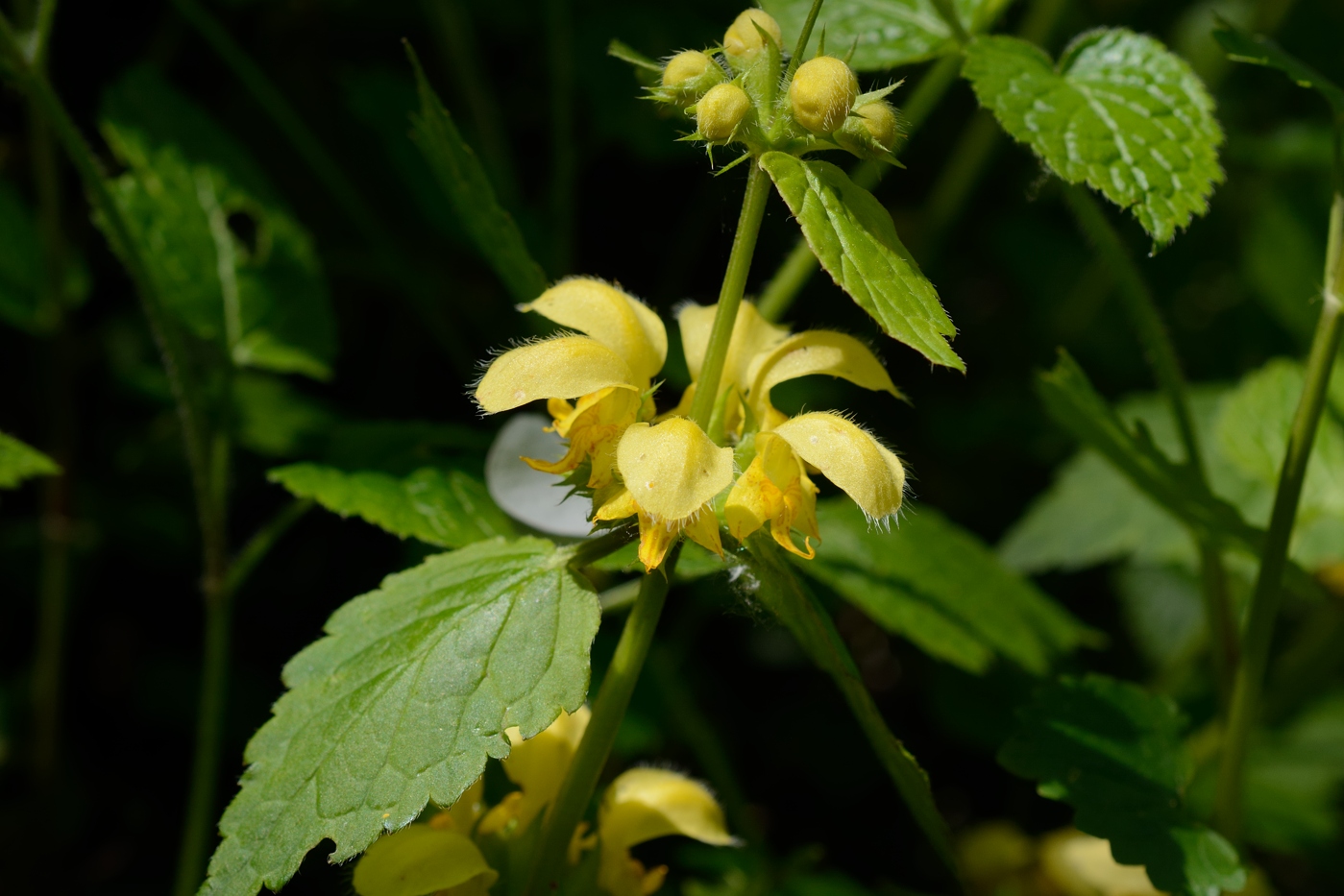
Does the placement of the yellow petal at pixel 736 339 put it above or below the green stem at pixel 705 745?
above

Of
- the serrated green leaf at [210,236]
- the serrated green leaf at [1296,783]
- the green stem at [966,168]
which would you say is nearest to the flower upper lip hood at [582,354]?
the serrated green leaf at [210,236]

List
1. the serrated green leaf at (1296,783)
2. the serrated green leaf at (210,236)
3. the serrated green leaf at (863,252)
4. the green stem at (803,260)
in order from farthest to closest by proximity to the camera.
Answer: the serrated green leaf at (1296,783)
the serrated green leaf at (210,236)
the green stem at (803,260)
the serrated green leaf at (863,252)

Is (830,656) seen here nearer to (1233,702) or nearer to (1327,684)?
(1233,702)

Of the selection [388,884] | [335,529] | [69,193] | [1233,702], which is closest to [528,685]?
[388,884]

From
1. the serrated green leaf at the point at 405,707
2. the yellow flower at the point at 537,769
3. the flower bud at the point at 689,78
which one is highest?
the flower bud at the point at 689,78

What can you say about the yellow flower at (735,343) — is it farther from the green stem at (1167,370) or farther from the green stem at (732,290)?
the green stem at (1167,370)

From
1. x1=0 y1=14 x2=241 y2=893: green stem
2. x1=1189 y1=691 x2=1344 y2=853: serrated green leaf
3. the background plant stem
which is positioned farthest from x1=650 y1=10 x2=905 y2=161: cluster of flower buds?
x1=1189 y1=691 x2=1344 y2=853: serrated green leaf
